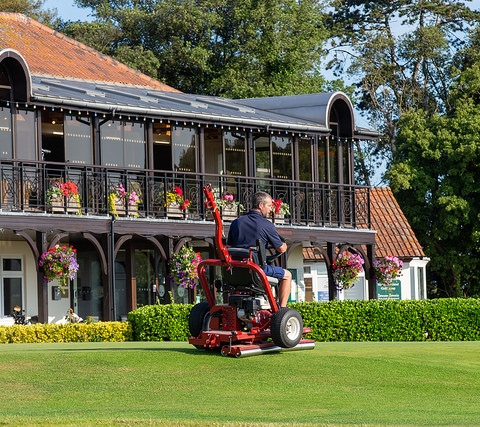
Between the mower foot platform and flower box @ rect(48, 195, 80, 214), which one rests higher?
flower box @ rect(48, 195, 80, 214)

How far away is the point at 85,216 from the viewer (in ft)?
92.8

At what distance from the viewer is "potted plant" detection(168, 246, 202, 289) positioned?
2998cm

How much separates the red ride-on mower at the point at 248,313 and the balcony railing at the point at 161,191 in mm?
12310

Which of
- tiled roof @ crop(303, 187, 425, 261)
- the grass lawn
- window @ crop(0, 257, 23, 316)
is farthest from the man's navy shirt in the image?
tiled roof @ crop(303, 187, 425, 261)

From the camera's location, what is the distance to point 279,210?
32688 millimetres

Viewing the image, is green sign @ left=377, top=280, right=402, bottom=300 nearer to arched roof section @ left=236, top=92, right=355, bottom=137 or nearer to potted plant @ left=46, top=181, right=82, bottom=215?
arched roof section @ left=236, top=92, right=355, bottom=137

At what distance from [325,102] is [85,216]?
9.44 metres

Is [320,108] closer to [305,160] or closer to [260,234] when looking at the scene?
[305,160]

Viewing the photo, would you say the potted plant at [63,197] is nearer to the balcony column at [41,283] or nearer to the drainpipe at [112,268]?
the balcony column at [41,283]

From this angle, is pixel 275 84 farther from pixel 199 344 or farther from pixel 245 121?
pixel 199 344

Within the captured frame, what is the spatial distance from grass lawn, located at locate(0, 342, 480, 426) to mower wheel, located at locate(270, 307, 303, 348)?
0.58ft

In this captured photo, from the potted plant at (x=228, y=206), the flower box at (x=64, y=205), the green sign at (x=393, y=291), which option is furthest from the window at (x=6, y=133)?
the green sign at (x=393, y=291)

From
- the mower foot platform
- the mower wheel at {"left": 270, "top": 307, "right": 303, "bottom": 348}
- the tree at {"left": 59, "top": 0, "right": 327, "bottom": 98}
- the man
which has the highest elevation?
the tree at {"left": 59, "top": 0, "right": 327, "bottom": 98}

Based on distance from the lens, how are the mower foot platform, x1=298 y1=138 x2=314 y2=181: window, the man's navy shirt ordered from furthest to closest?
x1=298 y1=138 x2=314 y2=181: window → the man's navy shirt → the mower foot platform
